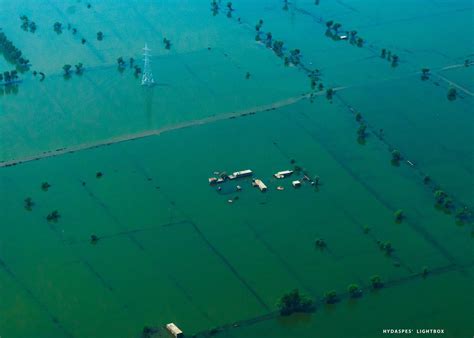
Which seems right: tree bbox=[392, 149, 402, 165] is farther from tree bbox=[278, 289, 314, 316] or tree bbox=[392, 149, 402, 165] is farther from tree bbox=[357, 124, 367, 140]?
tree bbox=[278, 289, 314, 316]

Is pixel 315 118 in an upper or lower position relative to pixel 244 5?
lower

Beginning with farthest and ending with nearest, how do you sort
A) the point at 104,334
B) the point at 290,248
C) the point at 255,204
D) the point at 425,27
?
the point at 425,27 → the point at 255,204 → the point at 290,248 → the point at 104,334

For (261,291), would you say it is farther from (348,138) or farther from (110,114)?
(110,114)

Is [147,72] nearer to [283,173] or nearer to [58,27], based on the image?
[58,27]

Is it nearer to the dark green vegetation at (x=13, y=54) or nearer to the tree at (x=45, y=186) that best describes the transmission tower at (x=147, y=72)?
the dark green vegetation at (x=13, y=54)

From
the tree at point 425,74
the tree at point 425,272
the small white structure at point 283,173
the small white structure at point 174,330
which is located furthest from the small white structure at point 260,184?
the tree at point 425,74

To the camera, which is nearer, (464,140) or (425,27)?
(464,140)

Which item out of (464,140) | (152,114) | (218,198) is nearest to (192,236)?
(218,198)
